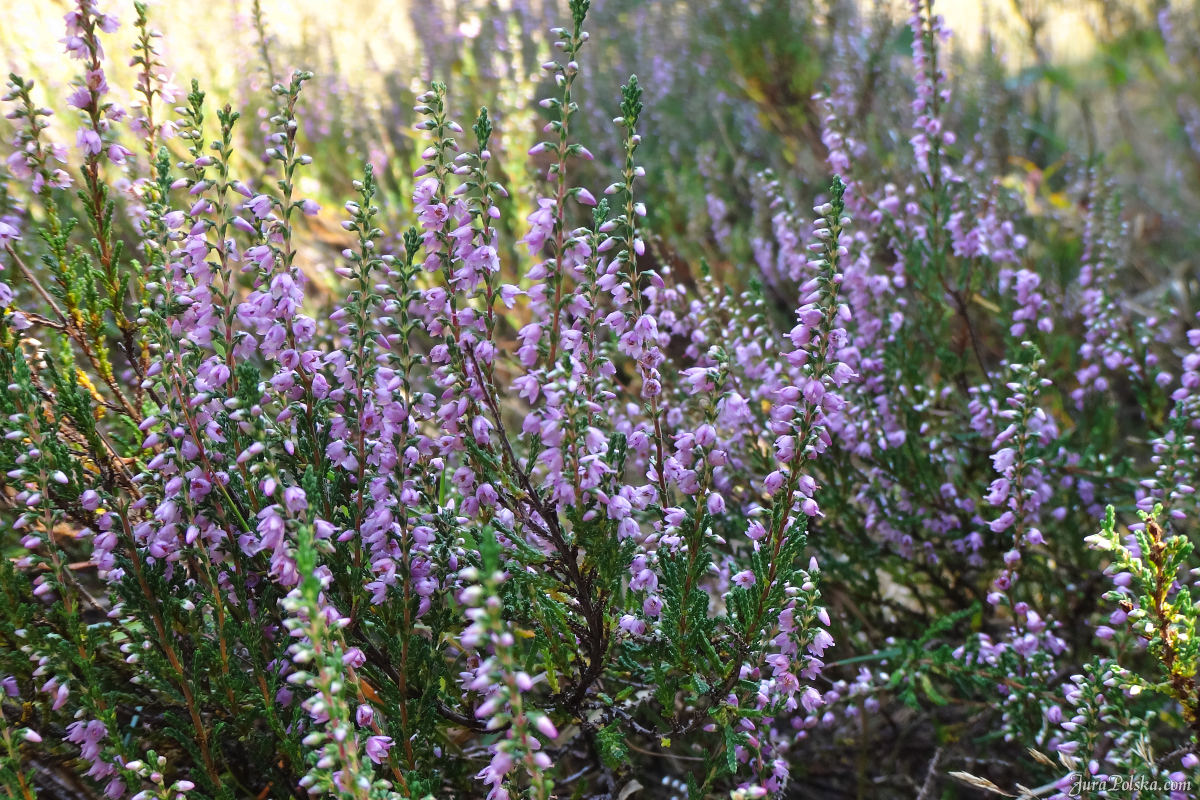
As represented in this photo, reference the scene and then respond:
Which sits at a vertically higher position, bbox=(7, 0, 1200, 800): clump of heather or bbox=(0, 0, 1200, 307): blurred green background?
bbox=(0, 0, 1200, 307): blurred green background

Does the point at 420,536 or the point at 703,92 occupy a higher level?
the point at 703,92

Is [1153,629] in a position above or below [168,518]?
below

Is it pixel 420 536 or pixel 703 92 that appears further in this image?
pixel 703 92

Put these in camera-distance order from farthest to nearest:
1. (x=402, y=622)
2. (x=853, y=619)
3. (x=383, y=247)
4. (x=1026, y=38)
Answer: (x=1026, y=38), (x=383, y=247), (x=853, y=619), (x=402, y=622)

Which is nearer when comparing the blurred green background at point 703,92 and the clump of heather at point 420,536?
the clump of heather at point 420,536

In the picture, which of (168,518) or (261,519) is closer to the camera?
(261,519)

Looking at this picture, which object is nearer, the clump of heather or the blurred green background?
the clump of heather

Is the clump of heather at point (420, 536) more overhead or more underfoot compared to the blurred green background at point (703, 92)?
more underfoot

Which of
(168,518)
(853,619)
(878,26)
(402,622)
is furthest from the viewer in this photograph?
(878,26)

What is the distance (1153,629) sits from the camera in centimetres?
164

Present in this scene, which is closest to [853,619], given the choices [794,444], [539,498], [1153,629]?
[1153,629]

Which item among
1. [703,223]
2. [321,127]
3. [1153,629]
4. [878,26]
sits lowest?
[1153,629]

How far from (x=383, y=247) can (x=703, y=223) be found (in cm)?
179

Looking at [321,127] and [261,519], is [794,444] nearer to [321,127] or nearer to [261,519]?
[261,519]
